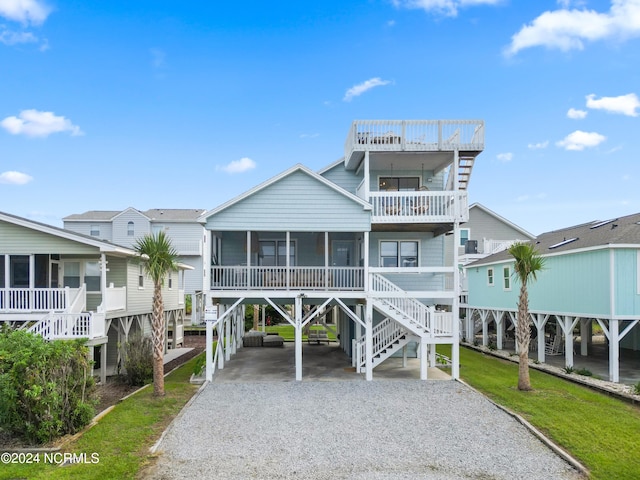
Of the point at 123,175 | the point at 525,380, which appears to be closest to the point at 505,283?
the point at 525,380

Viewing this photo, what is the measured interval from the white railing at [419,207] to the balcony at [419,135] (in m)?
1.67

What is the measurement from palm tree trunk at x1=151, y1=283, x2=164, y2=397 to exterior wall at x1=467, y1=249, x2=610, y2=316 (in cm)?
1500

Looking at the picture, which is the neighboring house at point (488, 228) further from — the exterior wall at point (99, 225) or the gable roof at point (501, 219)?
the exterior wall at point (99, 225)

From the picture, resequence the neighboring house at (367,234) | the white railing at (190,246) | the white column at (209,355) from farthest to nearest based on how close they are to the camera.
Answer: the white railing at (190,246)
the neighboring house at (367,234)
the white column at (209,355)

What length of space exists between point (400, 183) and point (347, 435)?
12.5 meters

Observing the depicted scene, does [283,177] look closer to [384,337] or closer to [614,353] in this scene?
[384,337]

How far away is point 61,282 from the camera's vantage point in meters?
18.6

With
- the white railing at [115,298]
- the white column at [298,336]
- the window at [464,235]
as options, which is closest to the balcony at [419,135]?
the white column at [298,336]

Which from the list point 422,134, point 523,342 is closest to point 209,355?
point 523,342

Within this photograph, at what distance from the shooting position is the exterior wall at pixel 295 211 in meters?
17.4

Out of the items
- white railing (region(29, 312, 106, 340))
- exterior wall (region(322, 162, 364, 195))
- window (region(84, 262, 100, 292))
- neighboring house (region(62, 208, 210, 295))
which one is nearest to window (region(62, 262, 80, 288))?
window (region(84, 262, 100, 292))

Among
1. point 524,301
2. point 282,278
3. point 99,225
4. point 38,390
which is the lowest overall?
point 38,390

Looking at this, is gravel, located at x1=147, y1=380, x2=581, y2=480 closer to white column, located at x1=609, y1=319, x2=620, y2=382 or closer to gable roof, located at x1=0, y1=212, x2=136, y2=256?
white column, located at x1=609, y1=319, x2=620, y2=382

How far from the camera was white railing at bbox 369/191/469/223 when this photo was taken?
17.7 m
